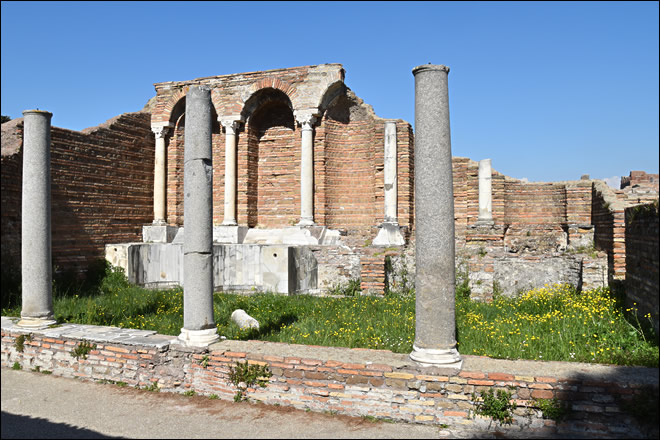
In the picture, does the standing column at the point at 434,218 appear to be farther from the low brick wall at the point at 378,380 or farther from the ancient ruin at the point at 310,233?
the low brick wall at the point at 378,380

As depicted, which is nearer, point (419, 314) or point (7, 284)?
point (419, 314)

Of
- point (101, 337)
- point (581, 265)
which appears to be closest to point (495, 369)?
point (101, 337)

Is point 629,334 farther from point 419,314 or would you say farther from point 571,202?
point 571,202

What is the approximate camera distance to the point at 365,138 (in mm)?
13453

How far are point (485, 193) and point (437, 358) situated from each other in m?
8.83

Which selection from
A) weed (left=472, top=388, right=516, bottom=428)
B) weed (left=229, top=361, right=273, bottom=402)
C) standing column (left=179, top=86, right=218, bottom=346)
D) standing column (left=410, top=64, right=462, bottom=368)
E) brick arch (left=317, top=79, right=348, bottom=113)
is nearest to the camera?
weed (left=472, top=388, right=516, bottom=428)

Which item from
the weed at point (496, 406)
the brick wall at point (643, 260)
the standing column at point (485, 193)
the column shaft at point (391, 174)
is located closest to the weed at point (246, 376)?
the weed at point (496, 406)

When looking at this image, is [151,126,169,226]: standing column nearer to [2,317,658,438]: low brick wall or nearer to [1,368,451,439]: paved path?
[2,317,658,438]: low brick wall

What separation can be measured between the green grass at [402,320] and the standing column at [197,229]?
0.81 m

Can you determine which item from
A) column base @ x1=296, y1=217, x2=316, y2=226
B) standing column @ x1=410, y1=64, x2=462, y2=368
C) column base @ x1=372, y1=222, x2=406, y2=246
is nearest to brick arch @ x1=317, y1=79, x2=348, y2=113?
column base @ x1=296, y1=217, x2=316, y2=226

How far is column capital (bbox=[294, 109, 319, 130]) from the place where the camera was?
508 inches

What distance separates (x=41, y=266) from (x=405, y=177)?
8.72 m

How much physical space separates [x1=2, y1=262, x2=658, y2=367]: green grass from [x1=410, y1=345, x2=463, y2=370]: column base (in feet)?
2.51

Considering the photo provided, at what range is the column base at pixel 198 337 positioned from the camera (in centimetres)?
586
